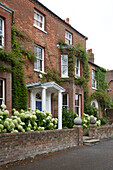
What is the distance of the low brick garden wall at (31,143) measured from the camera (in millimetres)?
6582

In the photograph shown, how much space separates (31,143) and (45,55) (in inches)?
355

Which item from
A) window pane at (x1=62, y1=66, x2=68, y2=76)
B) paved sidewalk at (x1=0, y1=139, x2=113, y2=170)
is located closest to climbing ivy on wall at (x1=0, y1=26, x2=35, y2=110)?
window pane at (x1=62, y1=66, x2=68, y2=76)

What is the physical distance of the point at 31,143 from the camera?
300 inches

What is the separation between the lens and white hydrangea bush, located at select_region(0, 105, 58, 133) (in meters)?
7.57

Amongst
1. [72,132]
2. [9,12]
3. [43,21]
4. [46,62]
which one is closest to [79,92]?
[46,62]

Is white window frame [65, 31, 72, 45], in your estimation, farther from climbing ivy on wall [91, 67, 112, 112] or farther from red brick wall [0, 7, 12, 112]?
red brick wall [0, 7, 12, 112]

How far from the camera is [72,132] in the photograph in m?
10.4

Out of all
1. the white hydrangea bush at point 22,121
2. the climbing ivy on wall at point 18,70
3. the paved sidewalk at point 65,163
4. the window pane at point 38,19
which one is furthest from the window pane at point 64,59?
the paved sidewalk at point 65,163

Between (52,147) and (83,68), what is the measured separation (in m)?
10.9

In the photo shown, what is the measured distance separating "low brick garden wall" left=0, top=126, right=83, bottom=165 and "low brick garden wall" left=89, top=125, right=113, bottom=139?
2.66 meters

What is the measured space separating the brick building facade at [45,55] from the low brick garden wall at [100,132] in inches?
93.1

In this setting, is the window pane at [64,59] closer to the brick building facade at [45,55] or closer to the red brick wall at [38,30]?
the brick building facade at [45,55]

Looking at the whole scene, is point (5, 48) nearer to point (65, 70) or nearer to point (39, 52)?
point (39, 52)

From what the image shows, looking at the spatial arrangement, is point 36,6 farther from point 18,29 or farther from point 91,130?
point 91,130
